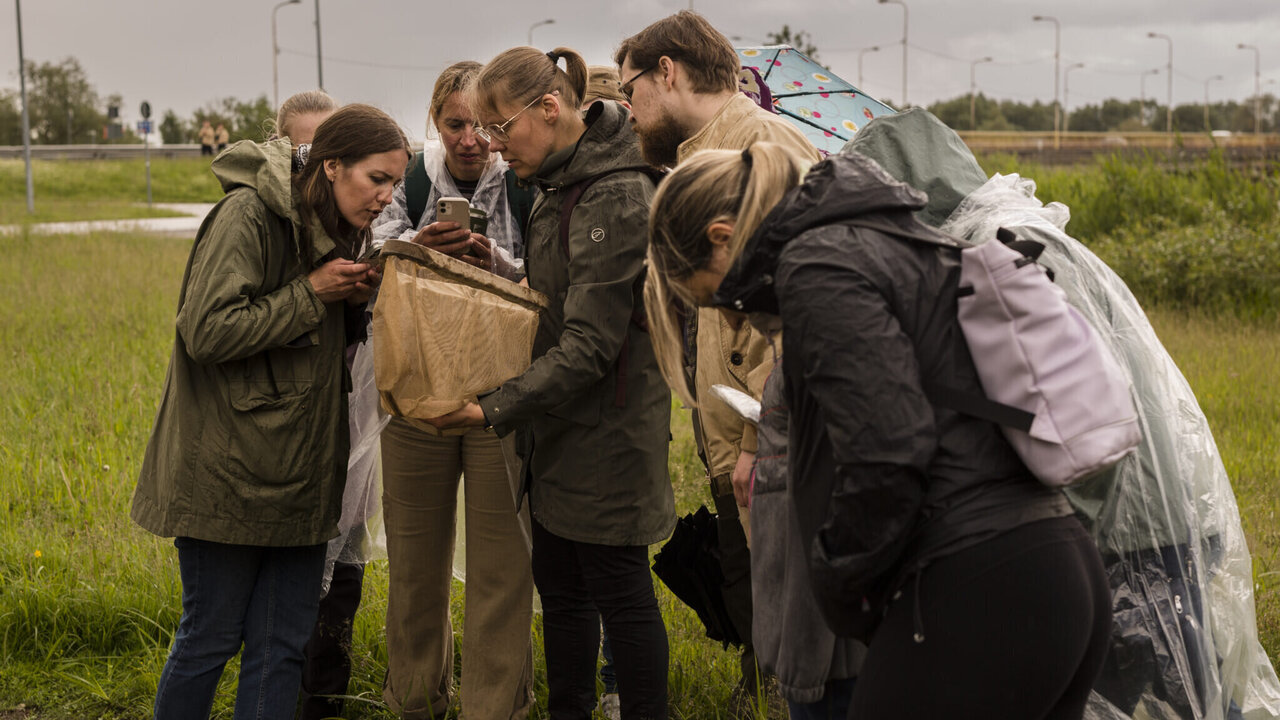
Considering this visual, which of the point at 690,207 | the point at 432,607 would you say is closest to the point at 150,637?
the point at 432,607

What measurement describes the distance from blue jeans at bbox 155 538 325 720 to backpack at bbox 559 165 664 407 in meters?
0.89

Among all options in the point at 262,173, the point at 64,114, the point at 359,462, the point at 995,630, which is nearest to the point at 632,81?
the point at 262,173

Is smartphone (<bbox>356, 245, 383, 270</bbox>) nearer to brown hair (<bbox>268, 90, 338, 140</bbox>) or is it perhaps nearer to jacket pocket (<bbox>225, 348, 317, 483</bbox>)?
jacket pocket (<bbox>225, 348, 317, 483</bbox>)

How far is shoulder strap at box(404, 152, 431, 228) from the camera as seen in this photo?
3.71m

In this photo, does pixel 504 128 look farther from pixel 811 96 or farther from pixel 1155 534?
pixel 1155 534

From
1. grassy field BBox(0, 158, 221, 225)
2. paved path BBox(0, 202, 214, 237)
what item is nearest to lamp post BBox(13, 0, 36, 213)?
grassy field BBox(0, 158, 221, 225)

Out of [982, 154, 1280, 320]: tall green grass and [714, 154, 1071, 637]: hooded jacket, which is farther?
[982, 154, 1280, 320]: tall green grass

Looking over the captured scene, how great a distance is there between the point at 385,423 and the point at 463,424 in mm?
729

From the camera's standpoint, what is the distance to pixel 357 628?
4.05m

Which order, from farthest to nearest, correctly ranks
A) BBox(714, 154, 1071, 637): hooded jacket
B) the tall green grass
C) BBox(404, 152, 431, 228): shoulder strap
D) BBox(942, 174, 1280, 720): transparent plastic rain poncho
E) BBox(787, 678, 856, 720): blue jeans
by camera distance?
the tall green grass → BBox(404, 152, 431, 228): shoulder strap → BBox(942, 174, 1280, 720): transparent plastic rain poncho → BBox(787, 678, 856, 720): blue jeans → BBox(714, 154, 1071, 637): hooded jacket

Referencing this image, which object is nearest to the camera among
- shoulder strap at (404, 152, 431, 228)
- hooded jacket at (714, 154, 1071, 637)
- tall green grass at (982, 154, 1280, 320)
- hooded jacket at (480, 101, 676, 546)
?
hooded jacket at (714, 154, 1071, 637)

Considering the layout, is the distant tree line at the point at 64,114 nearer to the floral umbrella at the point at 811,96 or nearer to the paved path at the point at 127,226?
the paved path at the point at 127,226

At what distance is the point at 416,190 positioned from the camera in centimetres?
371

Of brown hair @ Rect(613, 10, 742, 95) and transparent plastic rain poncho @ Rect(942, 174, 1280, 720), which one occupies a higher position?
brown hair @ Rect(613, 10, 742, 95)
